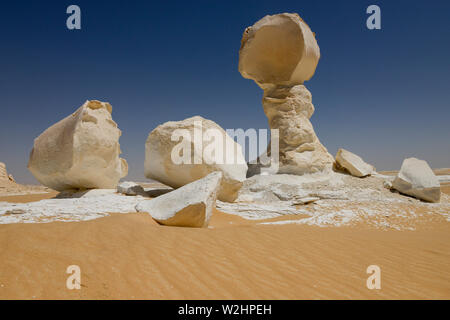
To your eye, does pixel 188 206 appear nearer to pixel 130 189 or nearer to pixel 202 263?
pixel 202 263

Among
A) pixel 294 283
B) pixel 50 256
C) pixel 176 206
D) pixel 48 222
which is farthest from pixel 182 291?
pixel 48 222

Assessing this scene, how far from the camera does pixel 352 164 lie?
28.1 ft

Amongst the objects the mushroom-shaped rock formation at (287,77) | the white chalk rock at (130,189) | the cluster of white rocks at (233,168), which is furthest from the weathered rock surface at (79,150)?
the mushroom-shaped rock formation at (287,77)

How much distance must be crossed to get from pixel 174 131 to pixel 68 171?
6.52ft

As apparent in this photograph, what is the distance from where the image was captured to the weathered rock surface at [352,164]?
28.0ft

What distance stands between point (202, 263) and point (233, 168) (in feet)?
10.2

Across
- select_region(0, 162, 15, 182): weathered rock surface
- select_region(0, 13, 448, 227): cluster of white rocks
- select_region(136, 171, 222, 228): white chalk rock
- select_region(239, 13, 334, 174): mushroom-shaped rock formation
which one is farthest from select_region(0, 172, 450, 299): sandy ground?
select_region(0, 162, 15, 182): weathered rock surface

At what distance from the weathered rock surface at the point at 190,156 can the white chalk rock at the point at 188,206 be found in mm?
1121

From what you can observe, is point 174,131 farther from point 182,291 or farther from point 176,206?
point 182,291

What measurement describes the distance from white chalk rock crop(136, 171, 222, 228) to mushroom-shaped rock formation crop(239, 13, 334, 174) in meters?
5.14

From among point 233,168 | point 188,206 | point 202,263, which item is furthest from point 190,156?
point 202,263

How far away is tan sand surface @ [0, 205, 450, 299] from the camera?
183 centimetres

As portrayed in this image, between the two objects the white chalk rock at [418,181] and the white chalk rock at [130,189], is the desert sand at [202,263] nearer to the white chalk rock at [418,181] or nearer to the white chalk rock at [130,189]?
the white chalk rock at [130,189]

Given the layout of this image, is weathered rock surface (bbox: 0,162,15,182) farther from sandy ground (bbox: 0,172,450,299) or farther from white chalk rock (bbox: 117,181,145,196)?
sandy ground (bbox: 0,172,450,299)
